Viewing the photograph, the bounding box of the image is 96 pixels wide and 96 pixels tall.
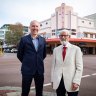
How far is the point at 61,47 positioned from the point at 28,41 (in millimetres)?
714

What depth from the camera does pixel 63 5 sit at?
196 feet

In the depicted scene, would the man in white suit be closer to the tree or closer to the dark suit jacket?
the dark suit jacket

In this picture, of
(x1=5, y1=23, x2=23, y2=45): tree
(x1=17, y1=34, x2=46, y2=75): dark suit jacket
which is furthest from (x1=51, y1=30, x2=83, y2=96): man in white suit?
(x1=5, y1=23, x2=23, y2=45): tree

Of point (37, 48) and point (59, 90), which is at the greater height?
point (37, 48)

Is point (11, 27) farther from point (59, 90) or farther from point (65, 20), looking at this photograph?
point (59, 90)

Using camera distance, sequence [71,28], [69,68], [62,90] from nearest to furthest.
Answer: [69,68]
[62,90]
[71,28]

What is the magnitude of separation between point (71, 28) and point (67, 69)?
57.1 meters

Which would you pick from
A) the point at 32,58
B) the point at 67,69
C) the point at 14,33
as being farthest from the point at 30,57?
the point at 14,33

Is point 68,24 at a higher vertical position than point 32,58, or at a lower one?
higher

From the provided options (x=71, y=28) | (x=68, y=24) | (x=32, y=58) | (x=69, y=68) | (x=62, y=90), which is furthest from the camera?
(x=71, y=28)

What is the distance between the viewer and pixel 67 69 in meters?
4.59

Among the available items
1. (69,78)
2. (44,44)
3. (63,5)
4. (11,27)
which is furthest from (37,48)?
(11,27)

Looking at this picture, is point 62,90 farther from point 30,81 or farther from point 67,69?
point 30,81

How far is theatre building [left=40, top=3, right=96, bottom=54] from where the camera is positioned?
6019 centimetres
